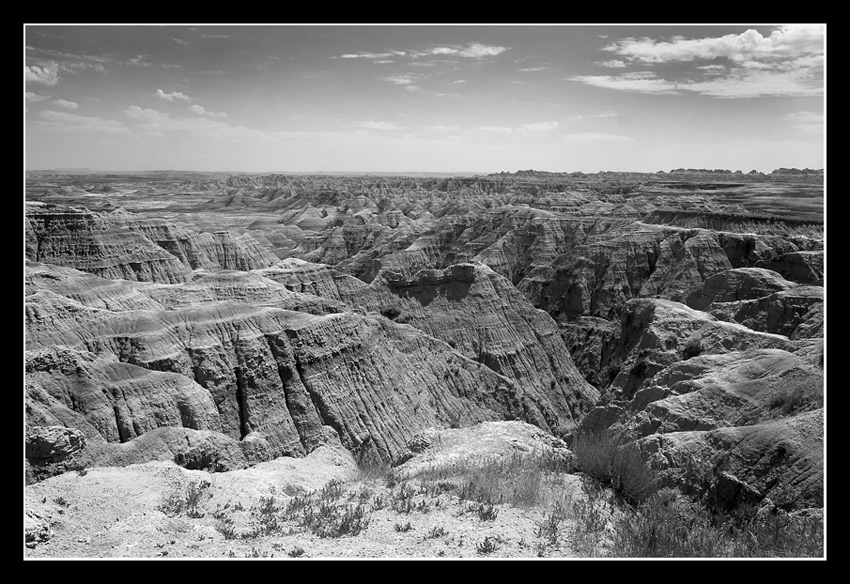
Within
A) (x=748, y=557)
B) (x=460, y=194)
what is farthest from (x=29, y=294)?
(x=460, y=194)

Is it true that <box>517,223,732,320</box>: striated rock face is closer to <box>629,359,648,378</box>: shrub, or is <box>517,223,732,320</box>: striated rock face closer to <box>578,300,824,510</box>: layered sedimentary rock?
<box>629,359,648,378</box>: shrub

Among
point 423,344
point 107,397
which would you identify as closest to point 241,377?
point 107,397

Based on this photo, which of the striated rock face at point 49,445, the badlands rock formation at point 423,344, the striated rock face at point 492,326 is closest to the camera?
the striated rock face at point 49,445

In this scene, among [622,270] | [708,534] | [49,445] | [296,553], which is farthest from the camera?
[622,270]

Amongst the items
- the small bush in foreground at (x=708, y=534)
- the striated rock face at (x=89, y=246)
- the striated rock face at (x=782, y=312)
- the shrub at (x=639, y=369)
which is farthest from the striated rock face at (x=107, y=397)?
the striated rock face at (x=89, y=246)

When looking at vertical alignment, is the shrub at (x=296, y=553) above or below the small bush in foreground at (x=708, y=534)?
above

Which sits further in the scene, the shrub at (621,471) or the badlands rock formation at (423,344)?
the badlands rock formation at (423,344)

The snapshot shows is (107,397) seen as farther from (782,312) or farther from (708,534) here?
(782,312)

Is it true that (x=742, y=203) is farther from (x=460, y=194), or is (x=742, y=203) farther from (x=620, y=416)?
(x=460, y=194)

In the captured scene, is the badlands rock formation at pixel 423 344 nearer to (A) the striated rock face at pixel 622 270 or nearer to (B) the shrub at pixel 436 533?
(A) the striated rock face at pixel 622 270
